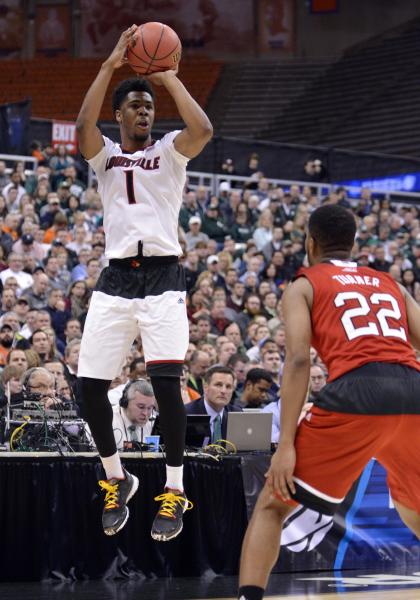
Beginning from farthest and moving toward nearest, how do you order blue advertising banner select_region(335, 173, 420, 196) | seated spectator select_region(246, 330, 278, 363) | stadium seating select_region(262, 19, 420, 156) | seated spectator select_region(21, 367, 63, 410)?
stadium seating select_region(262, 19, 420, 156) < blue advertising banner select_region(335, 173, 420, 196) < seated spectator select_region(246, 330, 278, 363) < seated spectator select_region(21, 367, 63, 410)

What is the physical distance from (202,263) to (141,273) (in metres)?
10.3

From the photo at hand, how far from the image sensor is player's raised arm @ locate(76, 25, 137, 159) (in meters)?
6.30

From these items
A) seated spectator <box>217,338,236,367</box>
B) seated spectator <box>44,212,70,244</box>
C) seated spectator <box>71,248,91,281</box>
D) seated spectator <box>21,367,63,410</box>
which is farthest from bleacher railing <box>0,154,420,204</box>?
seated spectator <box>21,367,63,410</box>

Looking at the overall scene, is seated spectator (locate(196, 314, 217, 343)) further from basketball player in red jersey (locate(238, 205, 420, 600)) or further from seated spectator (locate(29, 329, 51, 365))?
basketball player in red jersey (locate(238, 205, 420, 600))

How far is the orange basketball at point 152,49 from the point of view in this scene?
6312 millimetres

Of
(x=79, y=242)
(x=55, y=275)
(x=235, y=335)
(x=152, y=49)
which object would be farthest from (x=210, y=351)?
(x=152, y=49)

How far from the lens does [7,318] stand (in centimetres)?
1227

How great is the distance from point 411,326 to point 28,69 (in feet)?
101

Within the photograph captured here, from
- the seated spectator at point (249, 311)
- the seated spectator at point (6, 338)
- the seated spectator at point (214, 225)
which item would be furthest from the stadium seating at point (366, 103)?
the seated spectator at point (6, 338)

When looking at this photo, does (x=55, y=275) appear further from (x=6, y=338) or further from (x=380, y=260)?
(x=380, y=260)

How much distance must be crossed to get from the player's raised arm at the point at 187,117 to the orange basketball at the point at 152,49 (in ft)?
0.18

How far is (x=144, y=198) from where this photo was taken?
21.6ft

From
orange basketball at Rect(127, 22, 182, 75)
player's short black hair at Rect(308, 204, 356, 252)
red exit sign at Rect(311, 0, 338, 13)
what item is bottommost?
player's short black hair at Rect(308, 204, 356, 252)

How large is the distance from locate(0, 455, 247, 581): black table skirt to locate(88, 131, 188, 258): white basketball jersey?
2764 millimetres
